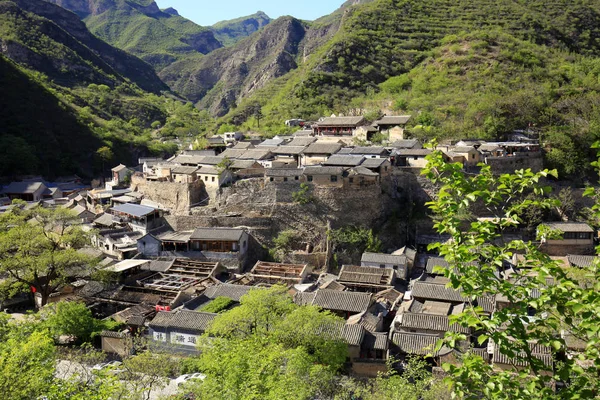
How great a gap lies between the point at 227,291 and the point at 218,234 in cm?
664

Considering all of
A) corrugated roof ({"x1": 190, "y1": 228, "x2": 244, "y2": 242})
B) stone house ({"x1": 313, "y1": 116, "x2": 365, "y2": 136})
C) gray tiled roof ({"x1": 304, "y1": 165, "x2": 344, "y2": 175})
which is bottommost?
corrugated roof ({"x1": 190, "y1": 228, "x2": 244, "y2": 242})

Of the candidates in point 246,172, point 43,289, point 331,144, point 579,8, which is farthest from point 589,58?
point 43,289

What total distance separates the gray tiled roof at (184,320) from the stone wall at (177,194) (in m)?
13.9

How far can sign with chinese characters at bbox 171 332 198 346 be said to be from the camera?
18375mm

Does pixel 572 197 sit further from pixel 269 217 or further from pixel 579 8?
pixel 579 8

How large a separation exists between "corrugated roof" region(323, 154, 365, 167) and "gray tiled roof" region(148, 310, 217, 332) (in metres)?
15.6

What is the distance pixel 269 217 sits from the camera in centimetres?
3028

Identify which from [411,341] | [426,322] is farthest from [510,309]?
[426,322]

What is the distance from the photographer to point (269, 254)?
29.3 meters

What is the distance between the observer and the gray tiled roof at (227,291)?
2192cm

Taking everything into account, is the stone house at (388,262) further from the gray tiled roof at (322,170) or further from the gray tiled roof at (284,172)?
Result: the gray tiled roof at (284,172)

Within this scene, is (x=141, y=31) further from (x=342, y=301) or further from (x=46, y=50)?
(x=342, y=301)

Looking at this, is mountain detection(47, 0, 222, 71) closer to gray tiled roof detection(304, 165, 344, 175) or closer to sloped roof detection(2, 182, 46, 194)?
sloped roof detection(2, 182, 46, 194)

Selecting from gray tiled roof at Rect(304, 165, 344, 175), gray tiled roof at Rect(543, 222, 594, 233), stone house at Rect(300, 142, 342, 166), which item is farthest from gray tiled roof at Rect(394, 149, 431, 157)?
gray tiled roof at Rect(543, 222, 594, 233)
